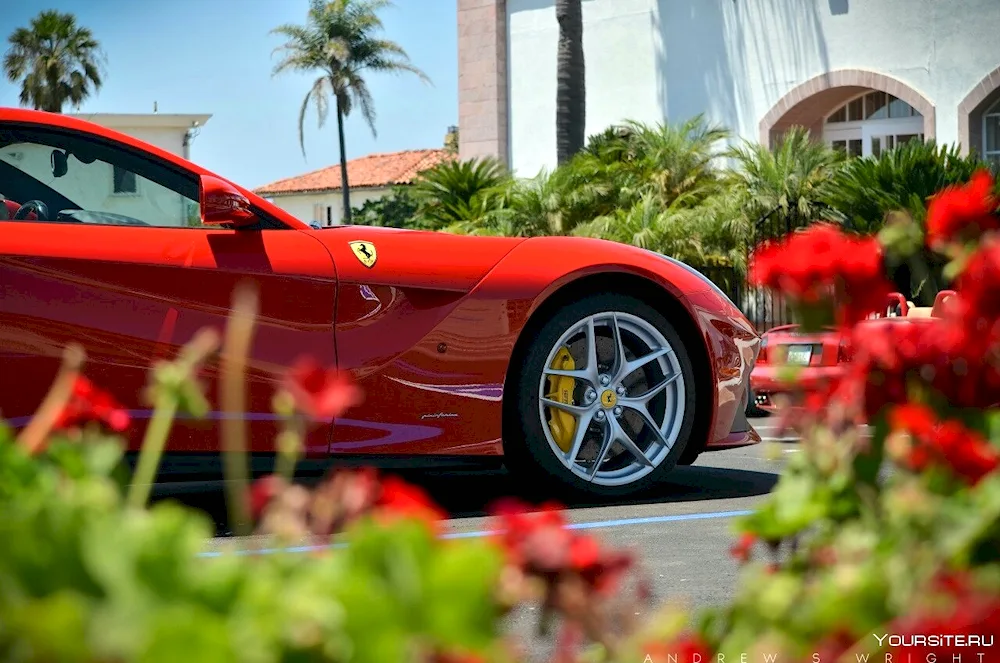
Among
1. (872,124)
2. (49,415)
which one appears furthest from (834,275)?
(872,124)

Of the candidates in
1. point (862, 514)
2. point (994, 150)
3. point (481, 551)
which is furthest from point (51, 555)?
point (994, 150)

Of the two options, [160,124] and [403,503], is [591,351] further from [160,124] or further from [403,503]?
[160,124]

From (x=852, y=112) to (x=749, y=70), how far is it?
2.07 meters

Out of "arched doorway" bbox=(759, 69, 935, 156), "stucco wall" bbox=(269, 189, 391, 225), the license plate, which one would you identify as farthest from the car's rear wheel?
"stucco wall" bbox=(269, 189, 391, 225)

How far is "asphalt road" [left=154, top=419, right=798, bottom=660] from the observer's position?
12.2ft

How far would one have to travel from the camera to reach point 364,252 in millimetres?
4777

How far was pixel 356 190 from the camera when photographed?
5894 centimetres

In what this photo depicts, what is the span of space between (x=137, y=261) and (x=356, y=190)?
55.0 metres

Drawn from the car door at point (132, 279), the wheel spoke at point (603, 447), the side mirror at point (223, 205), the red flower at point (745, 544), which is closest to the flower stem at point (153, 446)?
the red flower at point (745, 544)

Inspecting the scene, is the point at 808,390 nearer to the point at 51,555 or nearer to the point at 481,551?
the point at 481,551

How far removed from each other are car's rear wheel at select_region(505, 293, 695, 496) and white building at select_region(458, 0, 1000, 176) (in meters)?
18.9

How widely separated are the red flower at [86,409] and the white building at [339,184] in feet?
183

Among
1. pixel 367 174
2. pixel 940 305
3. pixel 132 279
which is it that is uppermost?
pixel 367 174

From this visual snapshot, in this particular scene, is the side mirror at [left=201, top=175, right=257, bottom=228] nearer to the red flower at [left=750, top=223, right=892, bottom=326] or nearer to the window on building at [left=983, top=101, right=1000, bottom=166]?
the red flower at [left=750, top=223, right=892, bottom=326]
